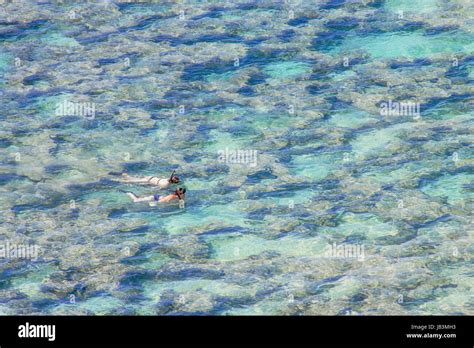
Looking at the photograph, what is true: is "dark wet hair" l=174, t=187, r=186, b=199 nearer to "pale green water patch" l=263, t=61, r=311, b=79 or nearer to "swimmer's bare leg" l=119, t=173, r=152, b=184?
"swimmer's bare leg" l=119, t=173, r=152, b=184

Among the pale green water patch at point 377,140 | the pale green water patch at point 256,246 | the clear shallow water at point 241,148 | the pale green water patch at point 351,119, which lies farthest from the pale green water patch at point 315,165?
the pale green water patch at point 256,246

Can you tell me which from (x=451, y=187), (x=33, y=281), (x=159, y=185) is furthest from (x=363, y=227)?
(x=33, y=281)

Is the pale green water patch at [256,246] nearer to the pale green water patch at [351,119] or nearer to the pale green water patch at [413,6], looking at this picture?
the pale green water patch at [351,119]

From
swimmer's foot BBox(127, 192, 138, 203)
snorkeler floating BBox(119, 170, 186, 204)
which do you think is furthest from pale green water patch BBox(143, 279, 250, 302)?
swimmer's foot BBox(127, 192, 138, 203)

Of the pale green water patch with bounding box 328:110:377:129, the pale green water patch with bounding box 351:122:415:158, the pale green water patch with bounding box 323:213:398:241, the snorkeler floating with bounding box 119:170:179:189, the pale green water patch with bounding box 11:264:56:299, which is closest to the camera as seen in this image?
the pale green water patch with bounding box 11:264:56:299

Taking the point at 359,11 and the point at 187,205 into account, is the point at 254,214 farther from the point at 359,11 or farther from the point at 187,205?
the point at 359,11
